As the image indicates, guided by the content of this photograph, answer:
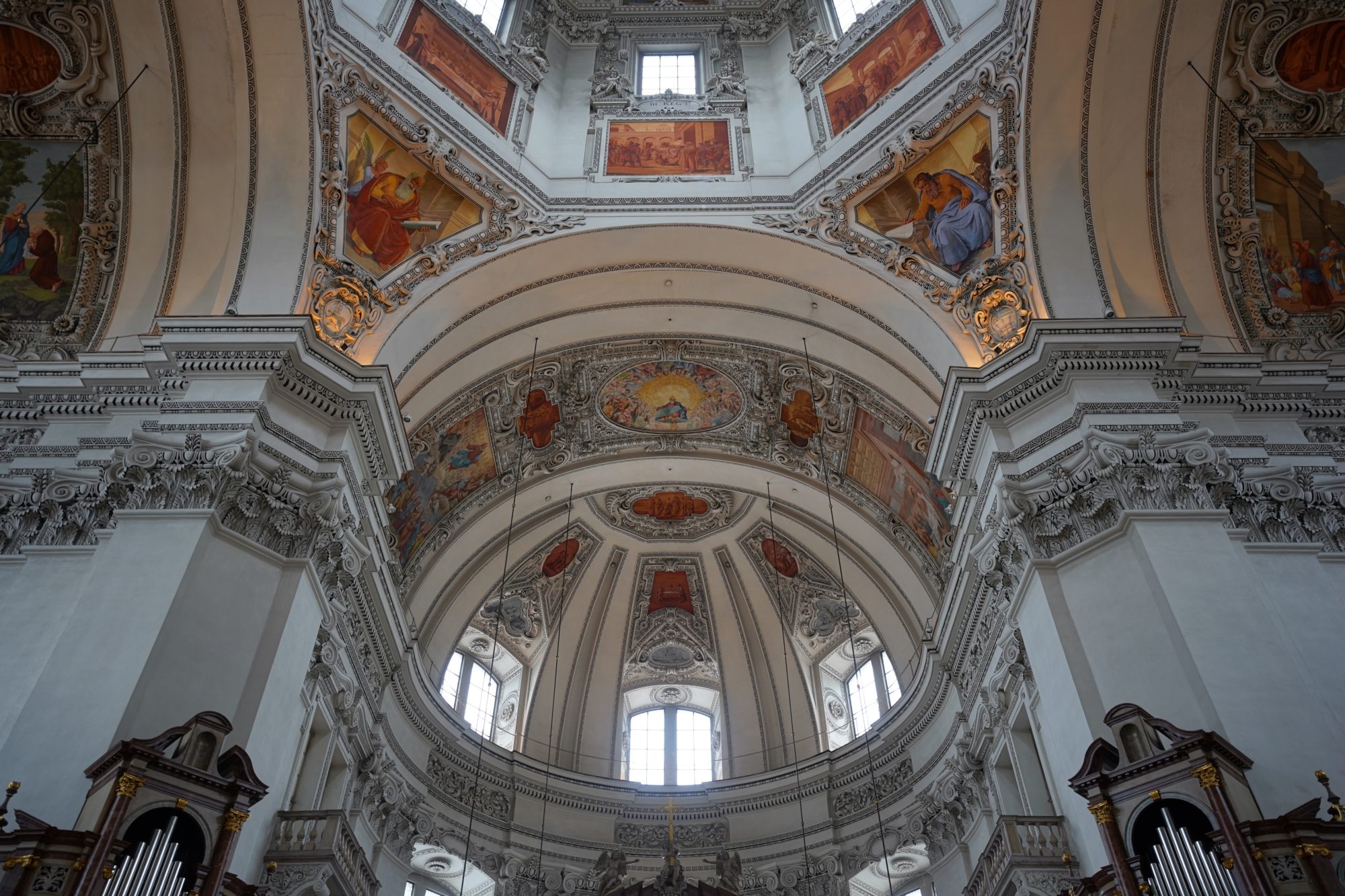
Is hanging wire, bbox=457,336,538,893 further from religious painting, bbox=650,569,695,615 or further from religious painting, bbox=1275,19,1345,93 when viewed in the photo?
religious painting, bbox=1275,19,1345,93

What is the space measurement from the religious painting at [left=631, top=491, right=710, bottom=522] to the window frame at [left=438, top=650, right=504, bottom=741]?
157 inches

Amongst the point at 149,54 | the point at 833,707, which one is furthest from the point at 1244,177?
the point at 149,54

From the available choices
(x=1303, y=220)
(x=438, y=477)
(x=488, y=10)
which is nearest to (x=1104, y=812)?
(x=1303, y=220)

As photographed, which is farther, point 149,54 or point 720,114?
point 720,114

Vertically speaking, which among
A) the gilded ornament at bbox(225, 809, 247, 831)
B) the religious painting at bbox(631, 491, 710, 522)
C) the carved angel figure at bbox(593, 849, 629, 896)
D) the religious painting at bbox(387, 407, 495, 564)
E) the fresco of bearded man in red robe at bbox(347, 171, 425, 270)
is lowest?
the gilded ornament at bbox(225, 809, 247, 831)

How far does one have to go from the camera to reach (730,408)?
17484 mm

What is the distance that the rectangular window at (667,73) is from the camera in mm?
17859

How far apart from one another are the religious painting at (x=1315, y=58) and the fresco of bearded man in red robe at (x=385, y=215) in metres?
10.9

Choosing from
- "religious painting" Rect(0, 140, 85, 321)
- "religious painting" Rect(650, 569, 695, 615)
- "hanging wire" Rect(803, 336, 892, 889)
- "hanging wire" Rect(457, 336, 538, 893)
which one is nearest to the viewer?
"religious painting" Rect(0, 140, 85, 321)

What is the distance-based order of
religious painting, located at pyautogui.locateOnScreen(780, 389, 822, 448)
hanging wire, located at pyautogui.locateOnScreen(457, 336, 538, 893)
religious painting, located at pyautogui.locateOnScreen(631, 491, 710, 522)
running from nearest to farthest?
hanging wire, located at pyautogui.locateOnScreen(457, 336, 538, 893), religious painting, located at pyautogui.locateOnScreen(780, 389, 822, 448), religious painting, located at pyautogui.locateOnScreen(631, 491, 710, 522)

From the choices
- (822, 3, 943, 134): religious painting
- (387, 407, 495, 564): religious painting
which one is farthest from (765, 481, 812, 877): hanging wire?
(822, 3, 943, 134): religious painting

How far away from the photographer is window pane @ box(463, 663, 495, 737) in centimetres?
1856

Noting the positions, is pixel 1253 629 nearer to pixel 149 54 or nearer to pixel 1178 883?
pixel 1178 883

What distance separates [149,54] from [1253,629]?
13190mm
